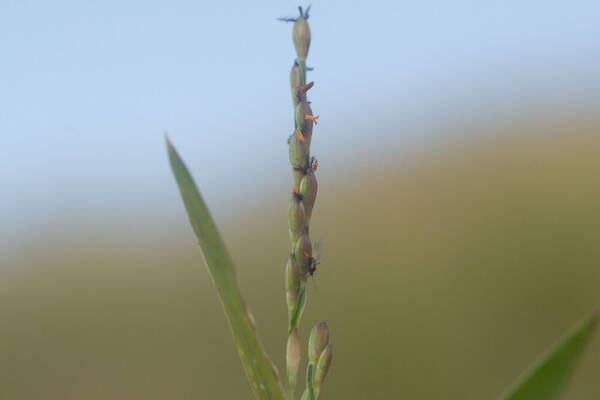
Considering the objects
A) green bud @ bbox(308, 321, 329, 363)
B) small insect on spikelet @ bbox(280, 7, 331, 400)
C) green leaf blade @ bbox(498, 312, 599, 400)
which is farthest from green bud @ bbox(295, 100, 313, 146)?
green leaf blade @ bbox(498, 312, 599, 400)

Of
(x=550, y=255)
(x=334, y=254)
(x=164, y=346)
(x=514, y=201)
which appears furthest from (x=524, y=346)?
(x=164, y=346)

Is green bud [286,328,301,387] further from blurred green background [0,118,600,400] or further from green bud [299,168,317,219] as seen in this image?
blurred green background [0,118,600,400]

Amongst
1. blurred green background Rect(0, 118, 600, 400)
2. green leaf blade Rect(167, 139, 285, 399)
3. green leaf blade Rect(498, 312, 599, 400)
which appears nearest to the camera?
green leaf blade Rect(498, 312, 599, 400)

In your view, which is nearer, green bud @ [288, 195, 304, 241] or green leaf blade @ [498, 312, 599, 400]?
green leaf blade @ [498, 312, 599, 400]

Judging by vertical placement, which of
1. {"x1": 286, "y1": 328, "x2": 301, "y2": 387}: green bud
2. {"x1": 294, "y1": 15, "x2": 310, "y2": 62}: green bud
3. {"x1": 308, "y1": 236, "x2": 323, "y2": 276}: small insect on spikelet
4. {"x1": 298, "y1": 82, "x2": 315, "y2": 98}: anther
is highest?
{"x1": 294, "y1": 15, "x2": 310, "y2": 62}: green bud

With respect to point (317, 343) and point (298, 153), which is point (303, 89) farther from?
point (317, 343)

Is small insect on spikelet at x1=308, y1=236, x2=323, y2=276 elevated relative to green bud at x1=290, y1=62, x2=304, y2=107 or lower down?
lower down

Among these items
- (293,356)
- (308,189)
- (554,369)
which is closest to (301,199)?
(308,189)

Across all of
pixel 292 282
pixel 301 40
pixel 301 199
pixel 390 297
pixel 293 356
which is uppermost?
pixel 301 40

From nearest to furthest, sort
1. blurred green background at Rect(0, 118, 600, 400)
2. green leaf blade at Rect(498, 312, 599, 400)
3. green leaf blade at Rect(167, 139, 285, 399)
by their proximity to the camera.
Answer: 1. green leaf blade at Rect(498, 312, 599, 400)
2. green leaf blade at Rect(167, 139, 285, 399)
3. blurred green background at Rect(0, 118, 600, 400)
